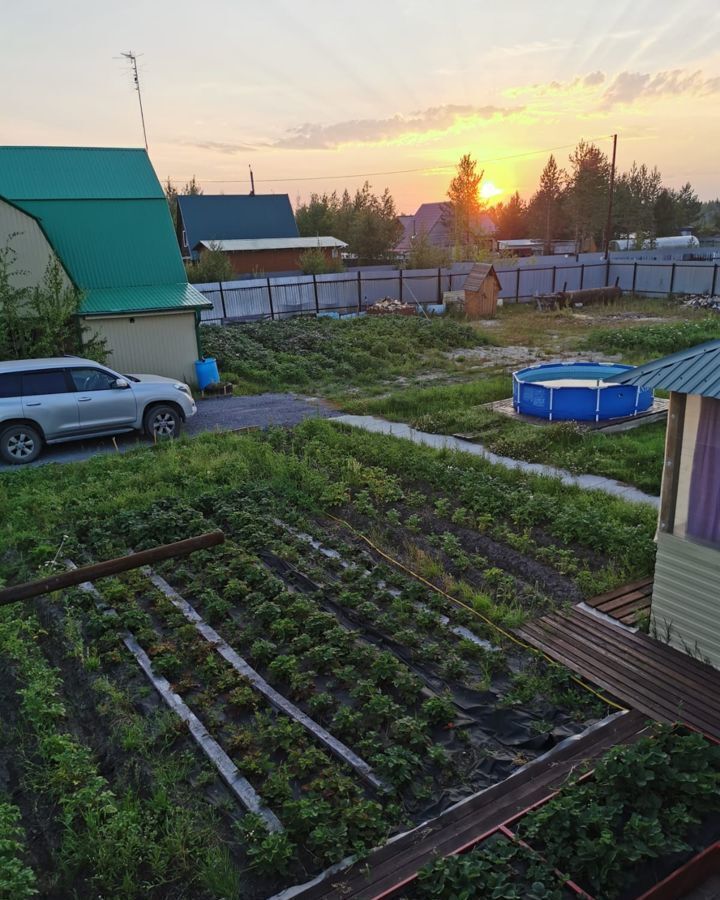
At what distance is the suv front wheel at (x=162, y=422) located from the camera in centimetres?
1330

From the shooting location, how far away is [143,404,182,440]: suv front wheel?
1330 cm

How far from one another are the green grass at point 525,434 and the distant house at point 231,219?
32777 mm

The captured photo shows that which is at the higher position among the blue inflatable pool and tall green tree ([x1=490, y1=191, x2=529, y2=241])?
tall green tree ([x1=490, y1=191, x2=529, y2=241])

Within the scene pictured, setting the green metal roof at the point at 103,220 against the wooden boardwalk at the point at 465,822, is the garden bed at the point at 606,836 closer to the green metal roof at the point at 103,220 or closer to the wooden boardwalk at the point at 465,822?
the wooden boardwalk at the point at 465,822

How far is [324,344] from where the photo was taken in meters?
21.2

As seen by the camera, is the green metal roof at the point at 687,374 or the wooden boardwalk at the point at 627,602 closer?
the green metal roof at the point at 687,374

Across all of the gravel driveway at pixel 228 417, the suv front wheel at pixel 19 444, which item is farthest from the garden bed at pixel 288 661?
the gravel driveway at pixel 228 417

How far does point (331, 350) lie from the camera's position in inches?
819

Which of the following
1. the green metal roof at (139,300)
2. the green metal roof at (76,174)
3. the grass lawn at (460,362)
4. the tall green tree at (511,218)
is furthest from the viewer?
the tall green tree at (511,218)

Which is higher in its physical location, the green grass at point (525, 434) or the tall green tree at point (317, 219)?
the tall green tree at point (317, 219)

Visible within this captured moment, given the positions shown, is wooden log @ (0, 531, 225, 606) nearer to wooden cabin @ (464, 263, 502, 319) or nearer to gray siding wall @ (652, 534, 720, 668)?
gray siding wall @ (652, 534, 720, 668)

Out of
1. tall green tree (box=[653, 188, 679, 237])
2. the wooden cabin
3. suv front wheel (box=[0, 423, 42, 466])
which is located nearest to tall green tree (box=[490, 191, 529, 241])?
tall green tree (box=[653, 188, 679, 237])

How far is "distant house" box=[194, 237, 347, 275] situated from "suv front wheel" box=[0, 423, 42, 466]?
32789 millimetres

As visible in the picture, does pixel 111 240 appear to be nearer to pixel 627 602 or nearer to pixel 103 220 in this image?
pixel 103 220
